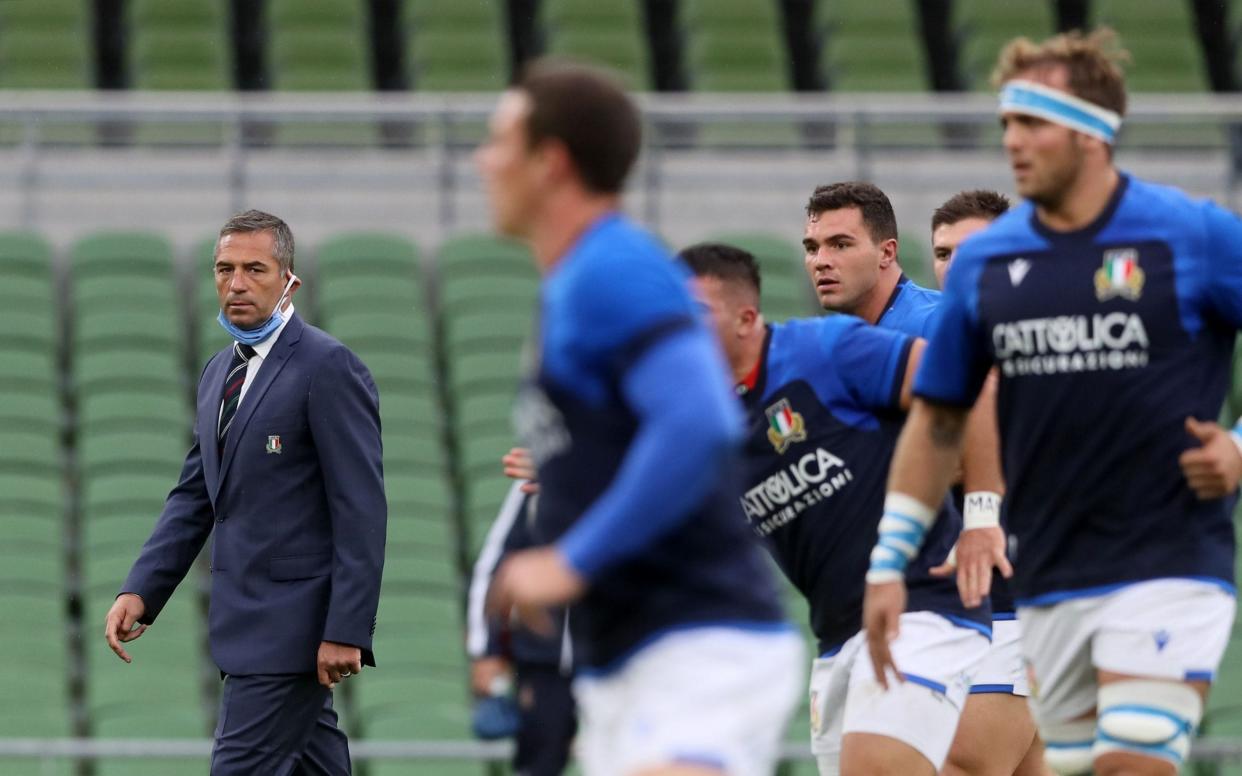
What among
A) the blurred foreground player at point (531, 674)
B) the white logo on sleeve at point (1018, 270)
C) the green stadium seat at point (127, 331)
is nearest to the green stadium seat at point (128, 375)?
the green stadium seat at point (127, 331)

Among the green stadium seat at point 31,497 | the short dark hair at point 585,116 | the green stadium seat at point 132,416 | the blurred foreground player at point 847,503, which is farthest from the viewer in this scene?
the green stadium seat at point 132,416

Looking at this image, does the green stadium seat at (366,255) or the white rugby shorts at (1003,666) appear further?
the green stadium seat at (366,255)

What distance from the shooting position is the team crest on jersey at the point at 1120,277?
484 centimetres

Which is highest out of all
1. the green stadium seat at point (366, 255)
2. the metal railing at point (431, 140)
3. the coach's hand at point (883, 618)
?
the metal railing at point (431, 140)

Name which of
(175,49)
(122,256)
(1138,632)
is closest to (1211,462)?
(1138,632)

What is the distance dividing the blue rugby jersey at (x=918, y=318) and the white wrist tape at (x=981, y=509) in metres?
0.79

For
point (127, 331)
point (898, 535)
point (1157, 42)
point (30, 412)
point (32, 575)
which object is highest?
point (1157, 42)

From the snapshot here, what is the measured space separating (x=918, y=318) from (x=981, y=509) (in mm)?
1000

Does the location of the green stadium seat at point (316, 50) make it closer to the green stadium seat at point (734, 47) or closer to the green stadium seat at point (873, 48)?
the green stadium seat at point (734, 47)

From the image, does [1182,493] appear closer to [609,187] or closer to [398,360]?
[609,187]

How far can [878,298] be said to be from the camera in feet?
22.0

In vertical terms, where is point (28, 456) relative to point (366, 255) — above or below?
below

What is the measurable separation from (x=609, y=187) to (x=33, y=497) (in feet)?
30.3

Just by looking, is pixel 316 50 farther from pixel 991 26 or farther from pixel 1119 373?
pixel 1119 373
